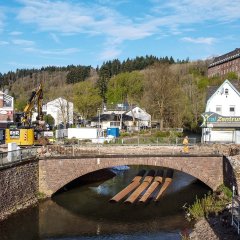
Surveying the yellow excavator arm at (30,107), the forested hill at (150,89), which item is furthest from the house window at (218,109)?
the yellow excavator arm at (30,107)

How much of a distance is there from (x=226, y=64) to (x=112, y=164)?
4186 inches

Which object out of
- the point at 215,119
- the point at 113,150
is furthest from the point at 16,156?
the point at 215,119

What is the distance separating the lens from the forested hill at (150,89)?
8081 centimetres

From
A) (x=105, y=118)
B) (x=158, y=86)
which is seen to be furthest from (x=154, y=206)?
(x=105, y=118)

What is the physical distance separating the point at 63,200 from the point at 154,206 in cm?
825

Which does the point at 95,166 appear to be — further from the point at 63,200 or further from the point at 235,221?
the point at 235,221

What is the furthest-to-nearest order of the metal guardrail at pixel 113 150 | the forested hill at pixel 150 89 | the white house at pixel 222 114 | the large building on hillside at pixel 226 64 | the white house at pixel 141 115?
the large building on hillside at pixel 226 64 → the white house at pixel 141 115 → the forested hill at pixel 150 89 → the white house at pixel 222 114 → the metal guardrail at pixel 113 150

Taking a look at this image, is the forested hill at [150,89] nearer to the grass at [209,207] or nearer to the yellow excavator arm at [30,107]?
the yellow excavator arm at [30,107]

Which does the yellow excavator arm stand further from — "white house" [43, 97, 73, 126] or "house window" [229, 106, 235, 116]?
"white house" [43, 97, 73, 126]

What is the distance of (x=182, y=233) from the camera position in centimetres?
2683

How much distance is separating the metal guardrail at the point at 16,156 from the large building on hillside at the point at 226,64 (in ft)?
322

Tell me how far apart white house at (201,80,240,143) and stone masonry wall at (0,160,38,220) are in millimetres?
28604

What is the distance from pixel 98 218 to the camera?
31.3m

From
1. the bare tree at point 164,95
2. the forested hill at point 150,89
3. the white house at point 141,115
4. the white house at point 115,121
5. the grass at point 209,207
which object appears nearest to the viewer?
the grass at point 209,207
